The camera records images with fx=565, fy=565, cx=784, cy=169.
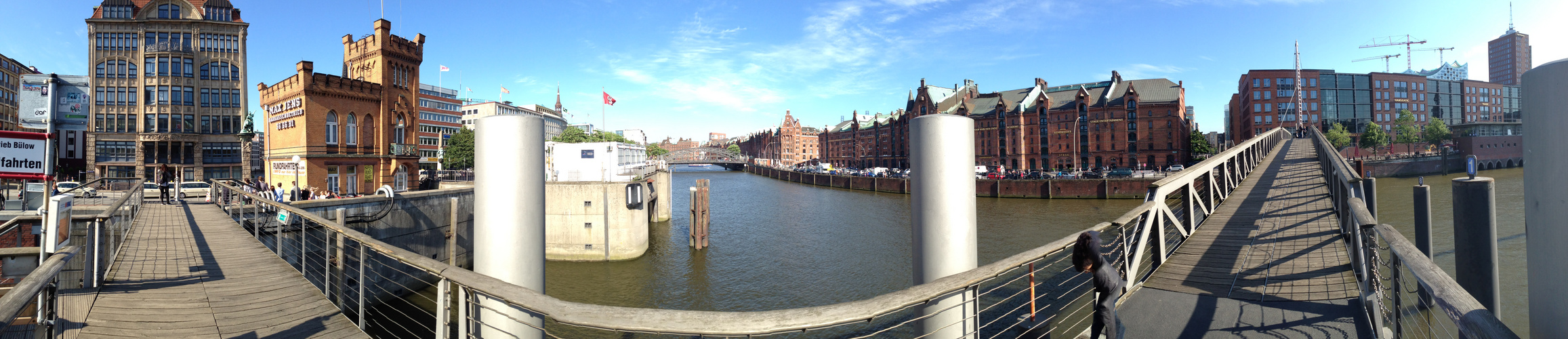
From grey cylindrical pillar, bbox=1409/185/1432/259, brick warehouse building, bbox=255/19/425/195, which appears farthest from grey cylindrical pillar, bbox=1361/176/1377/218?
brick warehouse building, bbox=255/19/425/195

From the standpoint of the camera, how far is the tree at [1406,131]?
70.4 metres

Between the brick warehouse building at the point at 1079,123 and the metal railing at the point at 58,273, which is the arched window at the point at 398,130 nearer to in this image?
the metal railing at the point at 58,273

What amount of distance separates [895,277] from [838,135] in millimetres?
105824

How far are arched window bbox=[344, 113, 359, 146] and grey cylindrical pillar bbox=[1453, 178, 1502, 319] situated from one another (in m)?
32.7

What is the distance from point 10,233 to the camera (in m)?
12.0

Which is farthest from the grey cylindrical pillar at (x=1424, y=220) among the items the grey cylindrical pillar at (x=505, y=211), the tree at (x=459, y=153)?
the tree at (x=459, y=153)

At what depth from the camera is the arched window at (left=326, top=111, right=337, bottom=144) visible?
2452cm

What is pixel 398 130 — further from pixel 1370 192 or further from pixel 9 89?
pixel 9 89

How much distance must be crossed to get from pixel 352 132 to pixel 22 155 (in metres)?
20.1

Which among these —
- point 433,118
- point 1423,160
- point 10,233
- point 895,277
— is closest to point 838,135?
point 433,118

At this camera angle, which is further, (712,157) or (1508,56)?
(712,157)

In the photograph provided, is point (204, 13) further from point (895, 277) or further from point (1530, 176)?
point (1530, 176)

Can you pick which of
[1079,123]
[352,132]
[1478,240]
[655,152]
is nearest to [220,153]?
[352,132]

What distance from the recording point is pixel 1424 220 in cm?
663
